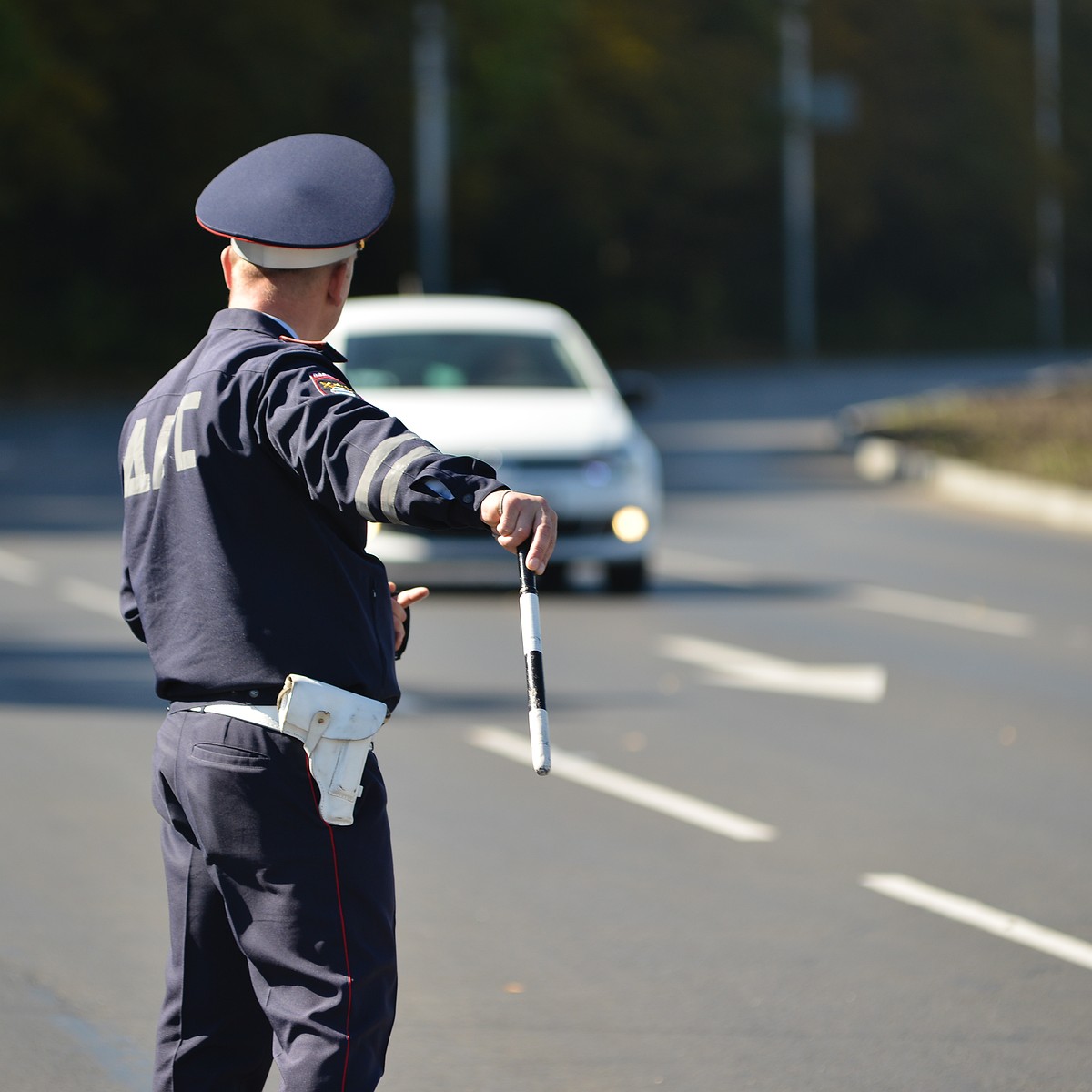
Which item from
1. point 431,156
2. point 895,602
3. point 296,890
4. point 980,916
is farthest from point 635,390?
point 431,156

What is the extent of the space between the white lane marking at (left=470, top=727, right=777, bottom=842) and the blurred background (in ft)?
110

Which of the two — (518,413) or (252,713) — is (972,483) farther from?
(252,713)

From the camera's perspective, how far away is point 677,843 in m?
7.10

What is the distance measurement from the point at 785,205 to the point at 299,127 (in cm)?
2015

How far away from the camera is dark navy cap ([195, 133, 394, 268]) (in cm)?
343

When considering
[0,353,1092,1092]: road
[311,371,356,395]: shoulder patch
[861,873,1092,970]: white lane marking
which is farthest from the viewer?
[861,873,1092,970]: white lane marking

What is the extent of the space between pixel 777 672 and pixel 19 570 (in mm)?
5982

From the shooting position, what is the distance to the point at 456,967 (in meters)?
5.71

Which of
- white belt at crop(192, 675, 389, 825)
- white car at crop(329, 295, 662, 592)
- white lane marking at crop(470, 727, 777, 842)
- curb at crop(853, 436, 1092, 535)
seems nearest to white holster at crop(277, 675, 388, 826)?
white belt at crop(192, 675, 389, 825)

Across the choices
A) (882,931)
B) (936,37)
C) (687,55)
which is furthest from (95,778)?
(936,37)

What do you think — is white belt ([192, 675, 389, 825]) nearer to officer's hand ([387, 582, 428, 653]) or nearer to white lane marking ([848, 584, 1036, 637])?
officer's hand ([387, 582, 428, 653])

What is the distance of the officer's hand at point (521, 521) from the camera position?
320 centimetres

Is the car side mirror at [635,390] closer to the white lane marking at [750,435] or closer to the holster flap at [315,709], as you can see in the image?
the holster flap at [315,709]

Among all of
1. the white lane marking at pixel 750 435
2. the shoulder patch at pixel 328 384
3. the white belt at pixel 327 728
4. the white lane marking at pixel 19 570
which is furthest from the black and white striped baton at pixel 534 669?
the white lane marking at pixel 750 435
